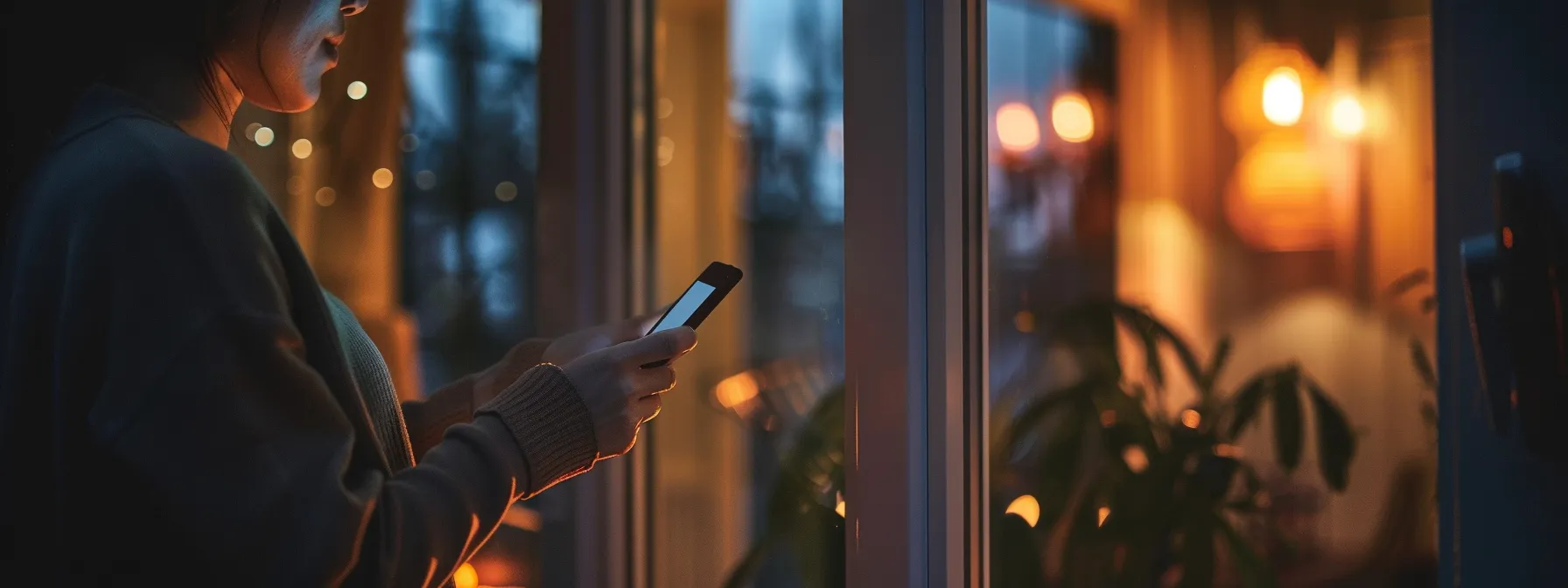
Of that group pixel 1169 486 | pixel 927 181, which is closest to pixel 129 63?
pixel 927 181

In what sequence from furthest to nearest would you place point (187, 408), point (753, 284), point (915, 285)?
point (753, 284)
point (915, 285)
point (187, 408)

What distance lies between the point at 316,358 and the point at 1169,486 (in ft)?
2.46

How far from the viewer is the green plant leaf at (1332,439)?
32.6 inches

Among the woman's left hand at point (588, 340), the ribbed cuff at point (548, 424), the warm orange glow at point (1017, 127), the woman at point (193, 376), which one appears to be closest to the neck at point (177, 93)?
the woman at point (193, 376)

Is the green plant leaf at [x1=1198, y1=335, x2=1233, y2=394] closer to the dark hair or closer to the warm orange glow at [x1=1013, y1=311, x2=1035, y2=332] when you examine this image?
the warm orange glow at [x1=1013, y1=311, x2=1035, y2=332]

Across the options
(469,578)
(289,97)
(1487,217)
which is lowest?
(469,578)

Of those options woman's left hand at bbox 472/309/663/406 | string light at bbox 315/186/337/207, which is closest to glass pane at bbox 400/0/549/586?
string light at bbox 315/186/337/207

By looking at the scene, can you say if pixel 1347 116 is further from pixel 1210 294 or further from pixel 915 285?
pixel 915 285

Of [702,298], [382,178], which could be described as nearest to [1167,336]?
[702,298]

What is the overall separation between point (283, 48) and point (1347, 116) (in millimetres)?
788

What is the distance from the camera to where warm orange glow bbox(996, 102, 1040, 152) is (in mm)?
1038

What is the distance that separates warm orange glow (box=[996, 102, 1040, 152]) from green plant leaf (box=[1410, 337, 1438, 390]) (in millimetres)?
388

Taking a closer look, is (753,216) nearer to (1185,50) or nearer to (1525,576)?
(1185,50)

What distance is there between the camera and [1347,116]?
2.64 ft
